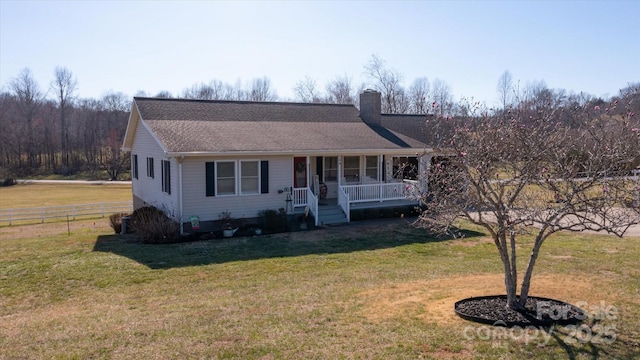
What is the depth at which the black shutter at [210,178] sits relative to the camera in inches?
654

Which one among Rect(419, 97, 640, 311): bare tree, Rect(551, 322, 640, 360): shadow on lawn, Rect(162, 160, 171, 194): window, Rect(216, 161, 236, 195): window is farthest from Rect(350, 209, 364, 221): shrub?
Rect(551, 322, 640, 360): shadow on lawn

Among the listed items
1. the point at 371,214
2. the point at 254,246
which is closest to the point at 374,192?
the point at 371,214

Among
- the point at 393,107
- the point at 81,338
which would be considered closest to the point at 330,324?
the point at 81,338

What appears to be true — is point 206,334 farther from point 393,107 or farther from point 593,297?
point 393,107

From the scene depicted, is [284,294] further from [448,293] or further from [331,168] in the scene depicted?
[331,168]

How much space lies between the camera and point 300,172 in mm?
19609

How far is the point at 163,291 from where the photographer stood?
9.92 metres

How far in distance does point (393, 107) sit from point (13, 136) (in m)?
48.9

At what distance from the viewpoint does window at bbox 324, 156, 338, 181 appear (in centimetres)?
2084

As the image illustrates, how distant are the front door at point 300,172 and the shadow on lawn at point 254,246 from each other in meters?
3.04

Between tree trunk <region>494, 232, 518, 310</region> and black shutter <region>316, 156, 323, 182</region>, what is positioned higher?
black shutter <region>316, 156, 323, 182</region>

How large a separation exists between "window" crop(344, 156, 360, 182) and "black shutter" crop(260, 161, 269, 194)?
444 cm

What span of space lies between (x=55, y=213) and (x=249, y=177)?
13.6 m

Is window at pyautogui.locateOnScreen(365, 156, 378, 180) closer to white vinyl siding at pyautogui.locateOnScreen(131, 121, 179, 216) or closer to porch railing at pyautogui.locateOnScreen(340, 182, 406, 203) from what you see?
porch railing at pyautogui.locateOnScreen(340, 182, 406, 203)
